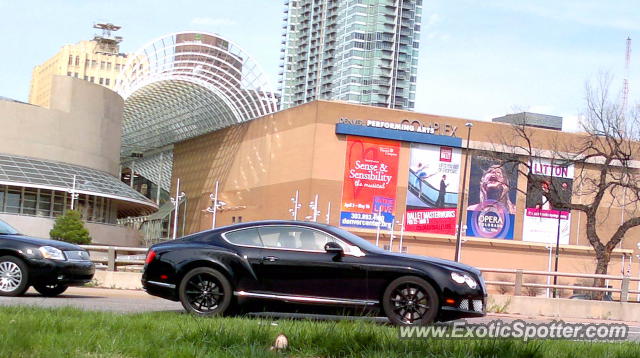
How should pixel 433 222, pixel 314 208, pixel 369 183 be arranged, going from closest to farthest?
1. pixel 314 208
2. pixel 433 222
3. pixel 369 183

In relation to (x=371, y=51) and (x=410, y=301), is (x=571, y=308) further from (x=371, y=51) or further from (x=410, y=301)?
(x=371, y=51)

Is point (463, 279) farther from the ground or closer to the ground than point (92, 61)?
closer to the ground

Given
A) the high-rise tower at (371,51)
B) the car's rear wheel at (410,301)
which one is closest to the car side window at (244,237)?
the car's rear wheel at (410,301)

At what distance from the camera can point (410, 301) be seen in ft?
38.0

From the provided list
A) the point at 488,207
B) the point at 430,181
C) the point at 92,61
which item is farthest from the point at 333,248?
the point at 92,61

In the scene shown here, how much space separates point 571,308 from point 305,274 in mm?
9824

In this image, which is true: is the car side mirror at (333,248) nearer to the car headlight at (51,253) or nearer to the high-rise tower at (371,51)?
the car headlight at (51,253)

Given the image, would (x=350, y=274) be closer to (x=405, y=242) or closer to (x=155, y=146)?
(x=405, y=242)

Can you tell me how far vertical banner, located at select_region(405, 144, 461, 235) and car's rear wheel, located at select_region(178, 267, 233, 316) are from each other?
72.8 m

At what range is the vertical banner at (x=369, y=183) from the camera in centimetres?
8394

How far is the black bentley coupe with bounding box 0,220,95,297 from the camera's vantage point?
14.7m

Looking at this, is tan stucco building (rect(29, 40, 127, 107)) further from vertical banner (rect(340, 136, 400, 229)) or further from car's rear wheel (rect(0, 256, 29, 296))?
car's rear wheel (rect(0, 256, 29, 296))

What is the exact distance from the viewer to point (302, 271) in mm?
A: 11922

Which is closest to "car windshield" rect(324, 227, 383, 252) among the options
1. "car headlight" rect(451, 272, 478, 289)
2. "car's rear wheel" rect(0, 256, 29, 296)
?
"car headlight" rect(451, 272, 478, 289)
